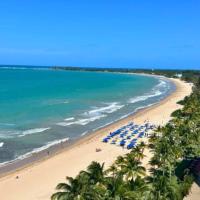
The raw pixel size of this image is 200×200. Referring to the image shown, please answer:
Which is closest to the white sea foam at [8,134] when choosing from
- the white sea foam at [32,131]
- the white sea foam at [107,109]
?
the white sea foam at [32,131]

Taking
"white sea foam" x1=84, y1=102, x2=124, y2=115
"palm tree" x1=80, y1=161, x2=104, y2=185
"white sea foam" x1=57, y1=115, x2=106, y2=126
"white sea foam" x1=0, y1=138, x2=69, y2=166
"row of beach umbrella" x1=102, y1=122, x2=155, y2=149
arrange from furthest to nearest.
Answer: "white sea foam" x1=84, y1=102, x2=124, y2=115 → "white sea foam" x1=57, y1=115, x2=106, y2=126 → "row of beach umbrella" x1=102, y1=122, x2=155, y2=149 → "white sea foam" x1=0, y1=138, x2=69, y2=166 → "palm tree" x1=80, y1=161, x2=104, y2=185

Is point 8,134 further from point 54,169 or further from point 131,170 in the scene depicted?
point 131,170

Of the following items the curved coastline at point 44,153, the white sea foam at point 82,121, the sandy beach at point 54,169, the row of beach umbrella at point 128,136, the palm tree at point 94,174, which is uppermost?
the palm tree at point 94,174

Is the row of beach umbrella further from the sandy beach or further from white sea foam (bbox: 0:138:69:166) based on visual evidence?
white sea foam (bbox: 0:138:69:166)

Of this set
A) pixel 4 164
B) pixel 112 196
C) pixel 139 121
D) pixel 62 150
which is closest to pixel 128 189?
pixel 112 196

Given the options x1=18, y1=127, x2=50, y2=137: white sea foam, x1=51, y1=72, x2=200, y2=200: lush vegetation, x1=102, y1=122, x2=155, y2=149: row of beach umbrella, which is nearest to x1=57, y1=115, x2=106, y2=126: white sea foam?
x1=18, y1=127, x2=50, y2=137: white sea foam

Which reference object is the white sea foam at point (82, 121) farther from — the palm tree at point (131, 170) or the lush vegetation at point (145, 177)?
the palm tree at point (131, 170)

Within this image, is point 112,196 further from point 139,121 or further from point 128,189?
point 139,121

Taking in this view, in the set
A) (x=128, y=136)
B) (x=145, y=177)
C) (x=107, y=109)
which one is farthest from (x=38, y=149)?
(x=107, y=109)
